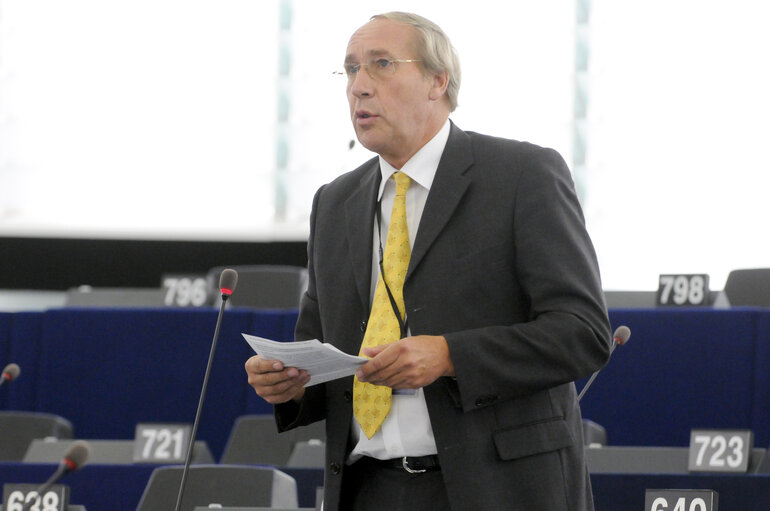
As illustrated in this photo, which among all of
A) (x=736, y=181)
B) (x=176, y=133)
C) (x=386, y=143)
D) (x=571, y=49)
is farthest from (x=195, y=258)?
(x=386, y=143)

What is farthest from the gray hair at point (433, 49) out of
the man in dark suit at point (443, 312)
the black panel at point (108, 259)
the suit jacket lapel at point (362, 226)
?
the black panel at point (108, 259)

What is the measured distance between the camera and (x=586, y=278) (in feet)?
7.36

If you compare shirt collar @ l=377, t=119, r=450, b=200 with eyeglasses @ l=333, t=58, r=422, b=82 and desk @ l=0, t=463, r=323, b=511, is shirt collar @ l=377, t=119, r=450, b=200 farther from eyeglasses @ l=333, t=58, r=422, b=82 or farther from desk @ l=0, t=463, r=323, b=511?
desk @ l=0, t=463, r=323, b=511

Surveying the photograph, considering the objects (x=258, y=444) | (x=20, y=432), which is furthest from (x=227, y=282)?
(x=20, y=432)

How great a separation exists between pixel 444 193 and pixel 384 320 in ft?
0.81

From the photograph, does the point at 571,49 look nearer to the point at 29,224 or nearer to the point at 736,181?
the point at 736,181

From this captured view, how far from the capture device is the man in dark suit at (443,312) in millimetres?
2160

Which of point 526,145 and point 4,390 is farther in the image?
point 4,390

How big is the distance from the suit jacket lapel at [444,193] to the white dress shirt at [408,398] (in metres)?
0.03

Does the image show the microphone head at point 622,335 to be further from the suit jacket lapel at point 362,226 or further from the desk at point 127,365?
the desk at point 127,365

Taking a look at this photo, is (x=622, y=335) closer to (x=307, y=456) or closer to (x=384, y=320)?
(x=307, y=456)

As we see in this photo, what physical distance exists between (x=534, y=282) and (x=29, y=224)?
27.0ft

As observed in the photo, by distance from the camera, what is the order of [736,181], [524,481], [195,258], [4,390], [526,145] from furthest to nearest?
[195,258] → [736,181] → [4,390] → [526,145] → [524,481]

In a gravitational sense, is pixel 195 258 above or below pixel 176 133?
below
